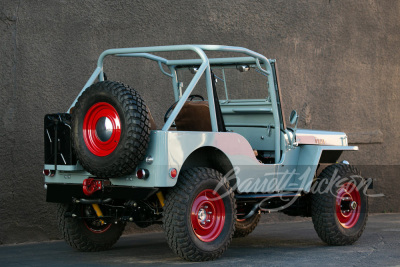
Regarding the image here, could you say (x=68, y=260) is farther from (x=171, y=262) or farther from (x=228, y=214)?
(x=228, y=214)

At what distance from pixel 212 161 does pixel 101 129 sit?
1.31m

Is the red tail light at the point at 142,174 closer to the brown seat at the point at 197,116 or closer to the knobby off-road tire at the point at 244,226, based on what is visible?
the brown seat at the point at 197,116

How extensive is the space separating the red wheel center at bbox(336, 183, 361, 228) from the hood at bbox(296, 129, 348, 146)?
0.68 meters

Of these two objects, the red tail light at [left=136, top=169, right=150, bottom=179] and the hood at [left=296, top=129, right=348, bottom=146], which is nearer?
the red tail light at [left=136, top=169, right=150, bottom=179]

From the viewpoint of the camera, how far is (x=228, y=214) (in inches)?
271

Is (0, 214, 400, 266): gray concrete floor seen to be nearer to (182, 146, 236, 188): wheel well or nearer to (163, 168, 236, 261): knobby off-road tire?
(163, 168, 236, 261): knobby off-road tire

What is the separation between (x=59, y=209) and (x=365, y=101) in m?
7.62

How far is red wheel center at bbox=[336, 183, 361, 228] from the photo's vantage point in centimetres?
815

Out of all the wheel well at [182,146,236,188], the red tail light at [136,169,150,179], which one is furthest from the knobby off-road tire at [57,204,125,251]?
the wheel well at [182,146,236,188]

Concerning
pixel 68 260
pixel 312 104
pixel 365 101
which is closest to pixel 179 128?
pixel 68 260

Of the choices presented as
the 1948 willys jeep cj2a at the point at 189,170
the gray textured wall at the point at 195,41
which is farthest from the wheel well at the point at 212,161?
the gray textured wall at the point at 195,41

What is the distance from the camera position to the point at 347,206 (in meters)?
8.24
